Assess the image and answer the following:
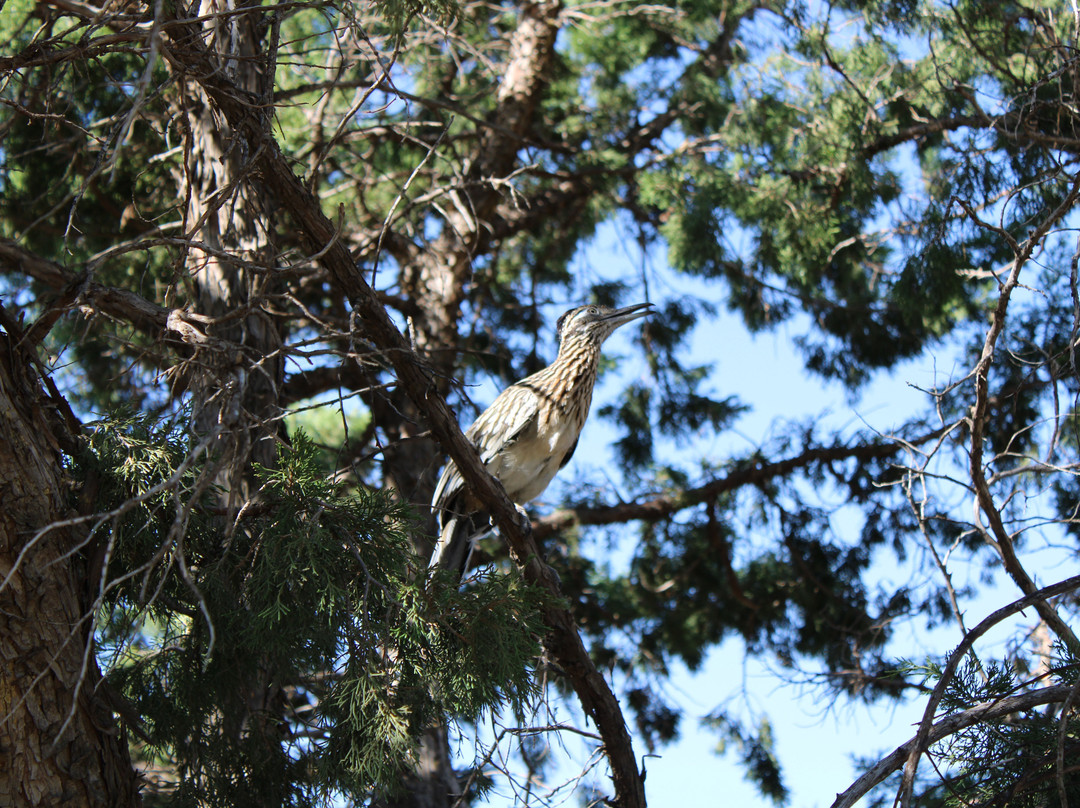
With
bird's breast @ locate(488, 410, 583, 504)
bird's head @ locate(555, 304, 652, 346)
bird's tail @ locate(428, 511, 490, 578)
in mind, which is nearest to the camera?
bird's tail @ locate(428, 511, 490, 578)

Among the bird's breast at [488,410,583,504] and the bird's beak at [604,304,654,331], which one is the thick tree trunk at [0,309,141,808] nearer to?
the bird's breast at [488,410,583,504]

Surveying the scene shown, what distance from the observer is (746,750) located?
614 centimetres

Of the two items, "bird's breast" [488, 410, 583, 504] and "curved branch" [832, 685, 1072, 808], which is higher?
"bird's breast" [488, 410, 583, 504]

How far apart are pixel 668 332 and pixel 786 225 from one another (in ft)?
4.89

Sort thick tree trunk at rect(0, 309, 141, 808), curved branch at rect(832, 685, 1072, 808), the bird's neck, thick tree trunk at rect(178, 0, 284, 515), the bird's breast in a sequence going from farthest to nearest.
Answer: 1. the bird's neck
2. the bird's breast
3. thick tree trunk at rect(178, 0, 284, 515)
4. curved branch at rect(832, 685, 1072, 808)
5. thick tree trunk at rect(0, 309, 141, 808)

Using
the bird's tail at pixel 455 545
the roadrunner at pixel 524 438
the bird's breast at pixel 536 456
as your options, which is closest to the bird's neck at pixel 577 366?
the roadrunner at pixel 524 438

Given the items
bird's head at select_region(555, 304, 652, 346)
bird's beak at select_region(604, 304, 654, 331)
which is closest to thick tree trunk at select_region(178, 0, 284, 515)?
bird's head at select_region(555, 304, 652, 346)

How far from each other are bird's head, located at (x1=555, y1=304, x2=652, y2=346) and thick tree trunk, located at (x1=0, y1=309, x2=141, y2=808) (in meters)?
2.87

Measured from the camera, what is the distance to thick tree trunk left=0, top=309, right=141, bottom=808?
2248mm

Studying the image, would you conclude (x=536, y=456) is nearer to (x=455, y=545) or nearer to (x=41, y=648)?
(x=455, y=545)

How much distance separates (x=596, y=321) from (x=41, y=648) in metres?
3.22

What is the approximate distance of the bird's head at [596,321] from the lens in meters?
4.87

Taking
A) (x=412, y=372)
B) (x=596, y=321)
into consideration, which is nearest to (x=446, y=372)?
(x=596, y=321)

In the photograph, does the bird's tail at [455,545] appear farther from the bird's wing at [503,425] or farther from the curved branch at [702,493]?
the curved branch at [702,493]
